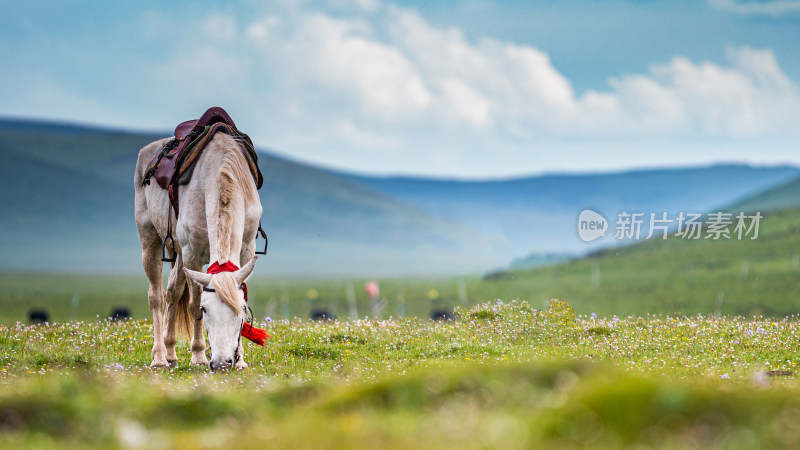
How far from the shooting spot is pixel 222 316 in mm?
14234

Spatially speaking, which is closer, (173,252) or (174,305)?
(174,305)

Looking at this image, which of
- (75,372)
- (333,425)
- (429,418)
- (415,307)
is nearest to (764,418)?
(429,418)

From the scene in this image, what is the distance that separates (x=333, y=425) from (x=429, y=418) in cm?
95

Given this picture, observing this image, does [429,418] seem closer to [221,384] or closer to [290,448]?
[290,448]

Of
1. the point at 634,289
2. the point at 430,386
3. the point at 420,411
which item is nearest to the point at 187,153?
the point at 430,386

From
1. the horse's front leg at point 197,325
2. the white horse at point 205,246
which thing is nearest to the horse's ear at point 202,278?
the white horse at point 205,246

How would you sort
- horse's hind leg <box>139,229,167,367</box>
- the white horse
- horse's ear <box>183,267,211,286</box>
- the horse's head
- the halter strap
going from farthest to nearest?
horse's hind leg <box>139,229,167,367</box>, the halter strap, horse's ear <box>183,267,211,286</box>, the white horse, the horse's head

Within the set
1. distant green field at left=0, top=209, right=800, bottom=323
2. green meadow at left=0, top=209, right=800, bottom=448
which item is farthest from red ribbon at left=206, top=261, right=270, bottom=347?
distant green field at left=0, top=209, right=800, bottom=323

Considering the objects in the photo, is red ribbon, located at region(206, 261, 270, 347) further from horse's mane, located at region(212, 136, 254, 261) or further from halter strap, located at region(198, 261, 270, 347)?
horse's mane, located at region(212, 136, 254, 261)

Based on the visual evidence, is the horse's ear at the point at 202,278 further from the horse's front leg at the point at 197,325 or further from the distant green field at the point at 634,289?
the distant green field at the point at 634,289

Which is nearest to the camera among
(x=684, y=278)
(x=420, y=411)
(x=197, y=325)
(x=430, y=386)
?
(x=420, y=411)

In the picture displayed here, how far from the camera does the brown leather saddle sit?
1689 centimetres

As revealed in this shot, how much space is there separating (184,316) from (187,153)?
3.59 meters

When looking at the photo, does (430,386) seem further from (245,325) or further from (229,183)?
(229,183)
